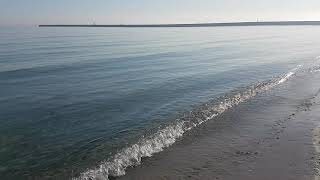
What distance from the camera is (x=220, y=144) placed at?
1725 centimetres

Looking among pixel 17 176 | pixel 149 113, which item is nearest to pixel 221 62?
pixel 149 113

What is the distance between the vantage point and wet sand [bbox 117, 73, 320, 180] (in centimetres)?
1396

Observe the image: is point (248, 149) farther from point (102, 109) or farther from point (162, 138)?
point (102, 109)

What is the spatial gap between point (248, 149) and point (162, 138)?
352 cm

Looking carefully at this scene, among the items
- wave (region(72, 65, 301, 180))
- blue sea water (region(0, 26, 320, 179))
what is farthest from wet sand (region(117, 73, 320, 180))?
blue sea water (region(0, 26, 320, 179))

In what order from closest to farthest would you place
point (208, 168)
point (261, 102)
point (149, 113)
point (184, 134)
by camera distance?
point (208, 168)
point (184, 134)
point (149, 113)
point (261, 102)

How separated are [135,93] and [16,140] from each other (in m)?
11.6

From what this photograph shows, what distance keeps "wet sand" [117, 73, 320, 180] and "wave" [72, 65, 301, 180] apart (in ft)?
1.25

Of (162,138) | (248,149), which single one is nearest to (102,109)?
(162,138)

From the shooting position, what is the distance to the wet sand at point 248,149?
14.0m

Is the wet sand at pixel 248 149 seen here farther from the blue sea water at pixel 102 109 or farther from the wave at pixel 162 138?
the blue sea water at pixel 102 109

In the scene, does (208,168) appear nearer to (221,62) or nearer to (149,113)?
(149,113)

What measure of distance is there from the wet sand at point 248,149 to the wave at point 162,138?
38 centimetres

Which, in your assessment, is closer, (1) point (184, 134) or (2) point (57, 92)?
(1) point (184, 134)
